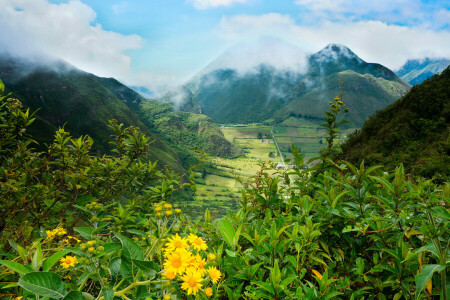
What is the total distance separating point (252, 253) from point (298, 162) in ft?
4.64

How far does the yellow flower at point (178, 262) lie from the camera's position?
3.58 ft

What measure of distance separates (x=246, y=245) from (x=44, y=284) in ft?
4.94

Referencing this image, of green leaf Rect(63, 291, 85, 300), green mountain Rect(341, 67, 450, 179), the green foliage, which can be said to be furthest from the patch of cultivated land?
green leaf Rect(63, 291, 85, 300)

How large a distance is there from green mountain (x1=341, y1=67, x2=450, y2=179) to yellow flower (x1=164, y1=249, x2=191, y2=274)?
1693 cm

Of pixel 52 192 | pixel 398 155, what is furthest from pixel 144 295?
pixel 398 155

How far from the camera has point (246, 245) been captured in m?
2.06

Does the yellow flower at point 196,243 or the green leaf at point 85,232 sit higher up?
the green leaf at point 85,232

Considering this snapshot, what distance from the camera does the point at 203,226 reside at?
94.0 inches

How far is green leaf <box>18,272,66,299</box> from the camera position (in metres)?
0.85

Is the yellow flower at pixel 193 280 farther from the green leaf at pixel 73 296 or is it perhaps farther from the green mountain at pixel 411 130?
the green mountain at pixel 411 130

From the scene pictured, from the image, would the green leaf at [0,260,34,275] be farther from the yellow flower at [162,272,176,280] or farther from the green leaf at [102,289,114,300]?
the yellow flower at [162,272,176,280]

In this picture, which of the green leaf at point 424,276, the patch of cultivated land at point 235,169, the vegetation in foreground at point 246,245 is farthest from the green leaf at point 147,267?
the patch of cultivated land at point 235,169

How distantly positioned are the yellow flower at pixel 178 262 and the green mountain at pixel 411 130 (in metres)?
16.9

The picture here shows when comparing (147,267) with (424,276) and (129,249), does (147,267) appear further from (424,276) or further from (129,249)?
(424,276)
